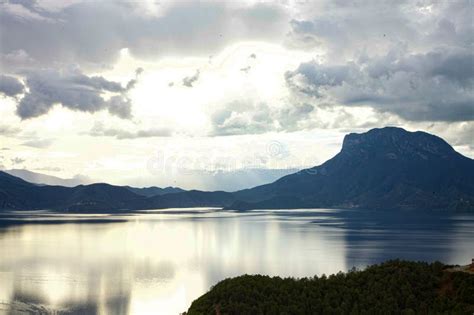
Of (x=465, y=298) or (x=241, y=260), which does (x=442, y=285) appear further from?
(x=241, y=260)

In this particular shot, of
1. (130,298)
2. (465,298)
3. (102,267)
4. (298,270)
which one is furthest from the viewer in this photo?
(102,267)

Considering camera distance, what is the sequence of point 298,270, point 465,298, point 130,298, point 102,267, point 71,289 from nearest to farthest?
point 465,298 → point 130,298 → point 71,289 → point 298,270 → point 102,267

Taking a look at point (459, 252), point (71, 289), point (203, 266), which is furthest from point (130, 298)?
point (459, 252)

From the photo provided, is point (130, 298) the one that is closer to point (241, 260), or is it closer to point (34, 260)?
point (241, 260)

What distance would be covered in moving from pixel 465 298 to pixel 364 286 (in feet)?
52.6

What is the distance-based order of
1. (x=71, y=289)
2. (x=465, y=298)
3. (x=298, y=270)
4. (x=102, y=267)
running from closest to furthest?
(x=465, y=298) → (x=71, y=289) → (x=298, y=270) → (x=102, y=267)

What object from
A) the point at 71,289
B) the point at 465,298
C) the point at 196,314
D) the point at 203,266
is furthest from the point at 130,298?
the point at 465,298

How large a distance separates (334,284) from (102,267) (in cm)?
9870

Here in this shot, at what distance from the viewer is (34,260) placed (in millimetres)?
175500

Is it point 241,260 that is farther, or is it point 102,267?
point 241,260

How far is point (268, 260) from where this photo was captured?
172 meters

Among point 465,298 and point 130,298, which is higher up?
point 465,298

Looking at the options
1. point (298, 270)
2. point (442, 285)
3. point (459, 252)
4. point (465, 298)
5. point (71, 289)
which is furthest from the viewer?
point (459, 252)

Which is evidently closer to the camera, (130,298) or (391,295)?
(391,295)
